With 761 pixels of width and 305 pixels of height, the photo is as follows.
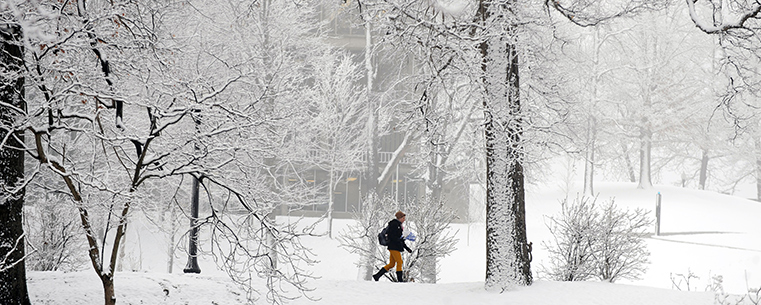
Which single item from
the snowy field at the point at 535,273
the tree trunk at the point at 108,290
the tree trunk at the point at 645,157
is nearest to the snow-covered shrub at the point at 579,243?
the snowy field at the point at 535,273

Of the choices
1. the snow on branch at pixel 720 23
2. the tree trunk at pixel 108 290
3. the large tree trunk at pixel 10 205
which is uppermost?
the snow on branch at pixel 720 23

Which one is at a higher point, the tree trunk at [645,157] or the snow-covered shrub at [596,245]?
the tree trunk at [645,157]

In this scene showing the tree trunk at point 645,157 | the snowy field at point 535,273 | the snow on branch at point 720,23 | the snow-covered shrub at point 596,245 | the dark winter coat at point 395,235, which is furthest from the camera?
the tree trunk at point 645,157

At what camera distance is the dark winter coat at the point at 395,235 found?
1173 cm

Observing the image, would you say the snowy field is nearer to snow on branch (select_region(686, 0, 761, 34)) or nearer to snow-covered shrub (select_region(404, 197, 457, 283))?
snow-covered shrub (select_region(404, 197, 457, 283))

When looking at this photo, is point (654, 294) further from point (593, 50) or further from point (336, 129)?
point (593, 50)

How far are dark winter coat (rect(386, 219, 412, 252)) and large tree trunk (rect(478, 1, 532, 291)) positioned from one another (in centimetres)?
174

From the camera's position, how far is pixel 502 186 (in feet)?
35.3

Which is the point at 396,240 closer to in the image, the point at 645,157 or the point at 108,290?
the point at 108,290

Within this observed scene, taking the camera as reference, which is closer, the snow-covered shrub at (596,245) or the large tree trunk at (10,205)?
the large tree trunk at (10,205)

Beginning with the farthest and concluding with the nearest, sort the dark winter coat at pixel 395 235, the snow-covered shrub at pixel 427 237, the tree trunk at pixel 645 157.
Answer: the tree trunk at pixel 645 157, the snow-covered shrub at pixel 427 237, the dark winter coat at pixel 395 235

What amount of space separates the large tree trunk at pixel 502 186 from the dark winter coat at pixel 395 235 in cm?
174

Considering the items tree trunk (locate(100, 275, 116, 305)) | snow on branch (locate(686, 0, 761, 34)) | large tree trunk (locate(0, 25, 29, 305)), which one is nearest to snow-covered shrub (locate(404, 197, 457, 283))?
snow on branch (locate(686, 0, 761, 34))

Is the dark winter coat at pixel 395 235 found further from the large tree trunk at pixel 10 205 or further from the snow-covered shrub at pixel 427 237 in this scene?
the large tree trunk at pixel 10 205
